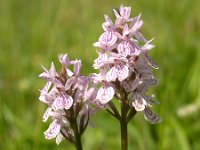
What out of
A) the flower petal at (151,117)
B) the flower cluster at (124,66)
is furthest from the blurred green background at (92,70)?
the flower petal at (151,117)

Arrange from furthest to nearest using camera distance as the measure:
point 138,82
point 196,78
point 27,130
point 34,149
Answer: point 196,78 → point 27,130 → point 34,149 → point 138,82

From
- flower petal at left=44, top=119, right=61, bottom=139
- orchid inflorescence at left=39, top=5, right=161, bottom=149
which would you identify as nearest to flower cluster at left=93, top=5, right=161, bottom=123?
orchid inflorescence at left=39, top=5, right=161, bottom=149

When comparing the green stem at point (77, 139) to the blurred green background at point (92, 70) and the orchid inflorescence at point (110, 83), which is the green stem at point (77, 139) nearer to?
the orchid inflorescence at point (110, 83)

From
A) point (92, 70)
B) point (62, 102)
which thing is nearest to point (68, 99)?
point (62, 102)

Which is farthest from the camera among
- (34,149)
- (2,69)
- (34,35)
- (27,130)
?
(34,35)

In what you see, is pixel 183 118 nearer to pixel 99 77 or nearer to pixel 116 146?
pixel 116 146

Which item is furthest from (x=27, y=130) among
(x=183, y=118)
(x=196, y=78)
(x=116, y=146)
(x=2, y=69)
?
(x=2, y=69)

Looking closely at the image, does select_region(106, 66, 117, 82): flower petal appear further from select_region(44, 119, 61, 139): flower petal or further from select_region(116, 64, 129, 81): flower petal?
select_region(44, 119, 61, 139): flower petal
